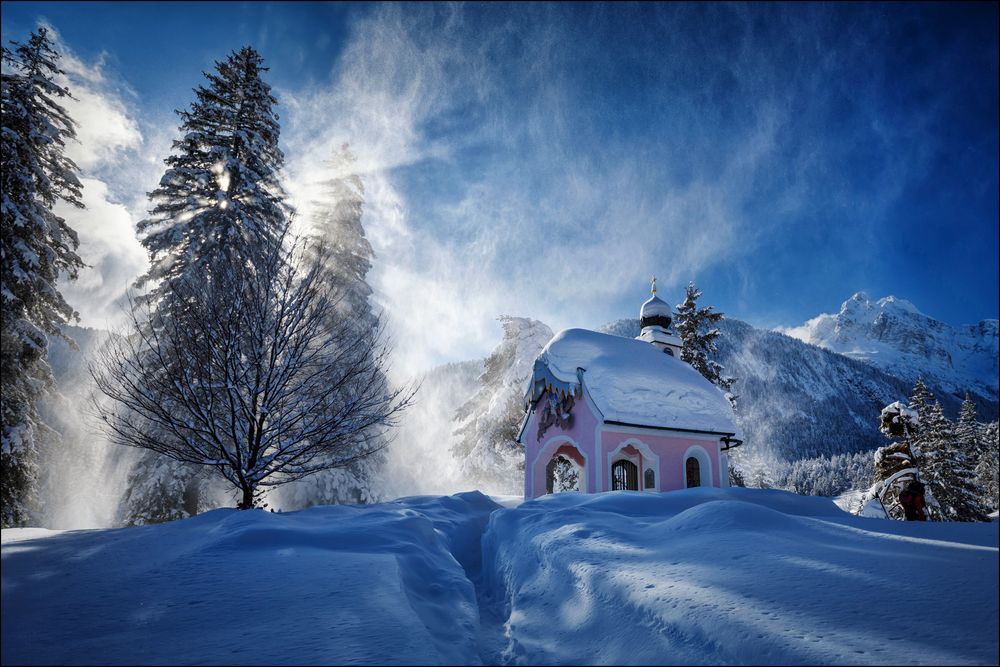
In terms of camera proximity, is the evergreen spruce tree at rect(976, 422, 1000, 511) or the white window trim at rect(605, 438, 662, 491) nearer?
the white window trim at rect(605, 438, 662, 491)

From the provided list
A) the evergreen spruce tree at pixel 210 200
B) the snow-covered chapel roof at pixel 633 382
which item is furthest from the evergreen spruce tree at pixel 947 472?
the evergreen spruce tree at pixel 210 200

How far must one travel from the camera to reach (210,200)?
48.1 ft

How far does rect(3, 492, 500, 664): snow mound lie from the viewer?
92.4 inches

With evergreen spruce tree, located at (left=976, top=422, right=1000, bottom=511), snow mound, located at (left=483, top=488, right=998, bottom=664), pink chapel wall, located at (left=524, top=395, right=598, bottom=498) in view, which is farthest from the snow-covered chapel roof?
evergreen spruce tree, located at (left=976, top=422, right=1000, bottom=511)

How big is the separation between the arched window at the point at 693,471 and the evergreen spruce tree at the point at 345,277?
12.3 m

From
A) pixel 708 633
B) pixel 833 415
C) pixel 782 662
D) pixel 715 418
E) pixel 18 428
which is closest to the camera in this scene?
pixel 782 662

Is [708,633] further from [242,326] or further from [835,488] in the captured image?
[835,488]

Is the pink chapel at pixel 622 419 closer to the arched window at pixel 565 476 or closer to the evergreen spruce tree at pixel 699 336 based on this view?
the arched window at pixel 565 476

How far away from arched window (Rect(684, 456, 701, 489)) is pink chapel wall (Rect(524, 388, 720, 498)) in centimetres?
25

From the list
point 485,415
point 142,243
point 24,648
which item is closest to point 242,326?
point 24,648

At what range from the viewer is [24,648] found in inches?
86.3

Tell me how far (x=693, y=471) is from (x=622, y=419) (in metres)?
4.51

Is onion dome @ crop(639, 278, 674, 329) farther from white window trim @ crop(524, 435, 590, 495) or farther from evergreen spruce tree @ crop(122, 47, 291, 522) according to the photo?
evergreen spruce tree @ crop(122, 47, 291, 522)

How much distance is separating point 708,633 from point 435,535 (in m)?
4.66
